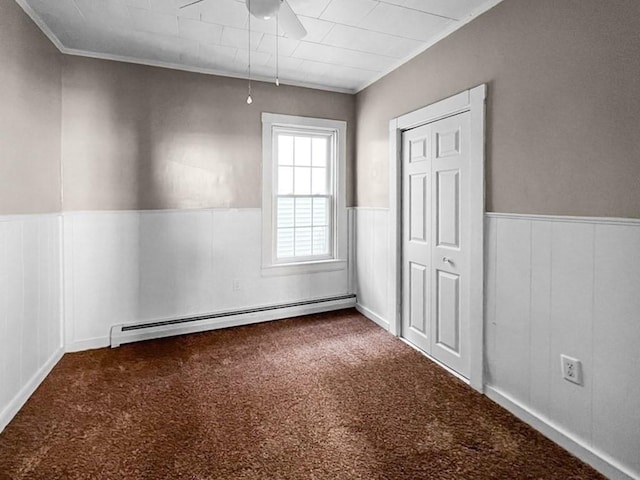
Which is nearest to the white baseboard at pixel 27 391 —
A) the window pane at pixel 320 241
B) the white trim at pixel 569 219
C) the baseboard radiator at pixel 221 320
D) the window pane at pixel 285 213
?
the baseboard radiator at pixel 221 320

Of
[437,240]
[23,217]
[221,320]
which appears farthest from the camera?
[221,320]

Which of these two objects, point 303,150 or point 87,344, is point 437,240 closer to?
point 303,150

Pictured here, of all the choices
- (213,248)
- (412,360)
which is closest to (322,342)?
(412,360)

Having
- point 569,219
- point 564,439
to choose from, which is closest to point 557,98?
point 569,219

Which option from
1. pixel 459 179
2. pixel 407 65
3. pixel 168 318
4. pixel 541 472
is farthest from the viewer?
pixel 168 318

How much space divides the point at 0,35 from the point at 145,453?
8.24 ft

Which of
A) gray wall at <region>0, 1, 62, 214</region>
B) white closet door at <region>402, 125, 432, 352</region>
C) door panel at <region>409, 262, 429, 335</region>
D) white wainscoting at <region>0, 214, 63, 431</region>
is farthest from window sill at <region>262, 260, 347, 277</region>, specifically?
gray wall at <region>0, 1, 62, 214</region>

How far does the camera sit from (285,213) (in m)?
4.03

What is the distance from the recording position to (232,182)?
3725 millimetres

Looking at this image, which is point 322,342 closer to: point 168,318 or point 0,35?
point 168,318

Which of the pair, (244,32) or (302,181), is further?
(302,181)

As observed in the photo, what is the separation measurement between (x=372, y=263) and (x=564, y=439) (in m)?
2.30

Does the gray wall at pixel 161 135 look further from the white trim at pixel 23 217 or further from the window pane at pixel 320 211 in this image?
the window pane at pixel 320 211

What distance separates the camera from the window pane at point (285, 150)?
3963 millimetres
